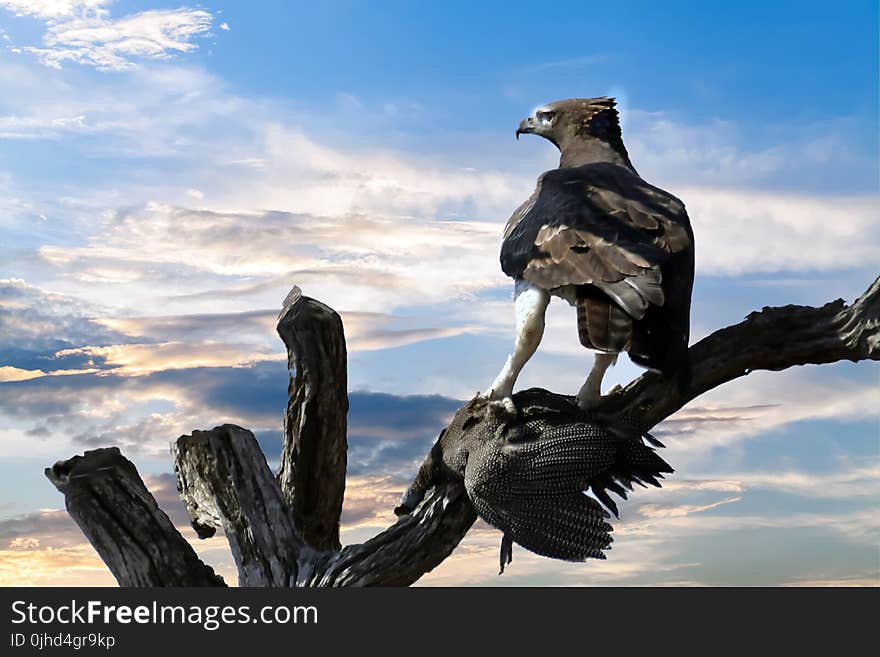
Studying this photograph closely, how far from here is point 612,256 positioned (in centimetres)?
451

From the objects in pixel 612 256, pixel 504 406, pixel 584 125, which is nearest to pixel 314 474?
Result: pixel 504 406

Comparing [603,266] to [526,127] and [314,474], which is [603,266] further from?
[526,127]

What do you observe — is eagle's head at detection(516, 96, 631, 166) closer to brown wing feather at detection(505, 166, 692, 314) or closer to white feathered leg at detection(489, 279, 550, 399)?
brown wing feather at detection(505, 166, 692, 314)

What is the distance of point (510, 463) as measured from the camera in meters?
4.66

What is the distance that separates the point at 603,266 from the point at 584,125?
6.82 ft

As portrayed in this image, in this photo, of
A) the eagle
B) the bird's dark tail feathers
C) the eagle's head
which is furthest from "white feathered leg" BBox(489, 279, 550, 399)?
the eagle's head

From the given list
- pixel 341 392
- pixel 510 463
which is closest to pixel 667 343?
pixel 510 463

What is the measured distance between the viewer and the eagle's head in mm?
6133

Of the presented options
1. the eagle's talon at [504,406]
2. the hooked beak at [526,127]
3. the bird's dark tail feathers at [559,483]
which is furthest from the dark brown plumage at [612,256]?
the hooked beak at [526,127]

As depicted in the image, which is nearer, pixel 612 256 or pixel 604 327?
pixel 604 327

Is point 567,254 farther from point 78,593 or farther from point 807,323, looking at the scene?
point 78,593

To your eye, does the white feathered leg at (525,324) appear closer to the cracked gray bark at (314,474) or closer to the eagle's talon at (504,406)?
the eagle's talon at (504,406)

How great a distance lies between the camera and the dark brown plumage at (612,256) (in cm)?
438

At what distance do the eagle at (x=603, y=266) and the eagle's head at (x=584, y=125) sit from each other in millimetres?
724
